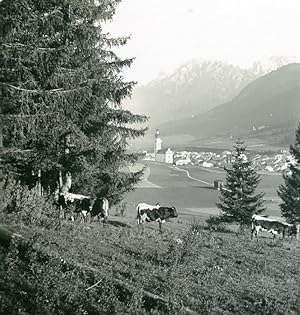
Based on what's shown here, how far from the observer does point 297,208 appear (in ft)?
136

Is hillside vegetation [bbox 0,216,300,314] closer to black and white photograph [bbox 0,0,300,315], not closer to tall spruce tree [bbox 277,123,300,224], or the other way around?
black and white photograph [bbox 0,0,300,315]

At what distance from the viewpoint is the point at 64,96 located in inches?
608

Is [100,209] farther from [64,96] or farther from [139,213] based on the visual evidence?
[64,96]

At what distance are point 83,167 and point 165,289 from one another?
1194 cm

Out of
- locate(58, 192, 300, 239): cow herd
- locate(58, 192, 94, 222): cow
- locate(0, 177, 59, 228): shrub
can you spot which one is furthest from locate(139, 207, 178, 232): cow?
locate(0, 177, 59, 228): shrub

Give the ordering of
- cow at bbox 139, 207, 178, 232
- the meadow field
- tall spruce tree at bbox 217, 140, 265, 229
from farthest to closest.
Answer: the meadow field
tall spruce tree at bbox 217, 140, 265, 229
cow at bbox 139, 207, 178, 232

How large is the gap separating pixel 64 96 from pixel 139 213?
29.2ft

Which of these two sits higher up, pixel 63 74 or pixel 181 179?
pixel 63 74

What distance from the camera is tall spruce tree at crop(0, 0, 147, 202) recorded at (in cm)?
1477

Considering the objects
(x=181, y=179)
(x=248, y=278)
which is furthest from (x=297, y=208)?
(x=181, y=179)

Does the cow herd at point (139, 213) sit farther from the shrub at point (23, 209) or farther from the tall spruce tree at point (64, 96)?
the shrub at point (23, 209)

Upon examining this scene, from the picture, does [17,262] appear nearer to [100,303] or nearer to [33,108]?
[100,303]

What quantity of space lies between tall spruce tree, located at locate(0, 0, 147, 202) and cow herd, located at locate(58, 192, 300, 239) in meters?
1.53

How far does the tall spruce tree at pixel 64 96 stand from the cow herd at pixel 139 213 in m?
1.53
